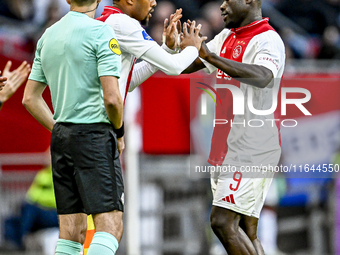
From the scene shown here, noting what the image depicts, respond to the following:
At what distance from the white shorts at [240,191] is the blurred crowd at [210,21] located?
443 centimetres

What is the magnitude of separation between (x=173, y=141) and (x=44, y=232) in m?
2.26

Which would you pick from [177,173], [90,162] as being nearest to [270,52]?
[90,162]

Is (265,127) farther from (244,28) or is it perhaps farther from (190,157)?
(190,157)

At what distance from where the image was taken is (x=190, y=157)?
823 cm

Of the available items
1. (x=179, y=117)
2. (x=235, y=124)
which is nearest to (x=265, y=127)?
(x=235, y=124)

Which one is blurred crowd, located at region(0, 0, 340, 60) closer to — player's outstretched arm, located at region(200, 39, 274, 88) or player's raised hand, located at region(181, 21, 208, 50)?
player's raised hand, located at region(181, 21, 208, 50)

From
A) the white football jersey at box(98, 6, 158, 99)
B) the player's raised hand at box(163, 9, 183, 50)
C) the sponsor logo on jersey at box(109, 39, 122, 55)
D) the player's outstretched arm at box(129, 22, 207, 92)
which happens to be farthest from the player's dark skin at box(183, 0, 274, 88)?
the sponsor logo on jersey at box(109, 39, 122, 55)

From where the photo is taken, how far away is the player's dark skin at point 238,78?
4.35 metres

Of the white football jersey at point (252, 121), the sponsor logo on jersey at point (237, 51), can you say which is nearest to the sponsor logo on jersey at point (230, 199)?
the white football jersey at point (252, 121)

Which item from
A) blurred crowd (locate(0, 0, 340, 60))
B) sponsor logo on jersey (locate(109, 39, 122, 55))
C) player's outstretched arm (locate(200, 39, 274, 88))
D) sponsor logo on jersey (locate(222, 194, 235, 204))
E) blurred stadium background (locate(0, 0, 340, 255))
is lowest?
blurred stadium background (locate(0, 0, 340, 255))

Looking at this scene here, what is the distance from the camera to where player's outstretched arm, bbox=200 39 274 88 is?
4.34 metres

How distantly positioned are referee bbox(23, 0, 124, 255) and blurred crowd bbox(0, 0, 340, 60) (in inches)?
172

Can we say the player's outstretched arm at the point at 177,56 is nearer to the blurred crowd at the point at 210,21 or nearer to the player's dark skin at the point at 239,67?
the player's dark skin at the point at 239,67

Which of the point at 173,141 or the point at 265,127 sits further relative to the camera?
the point at 173,141
